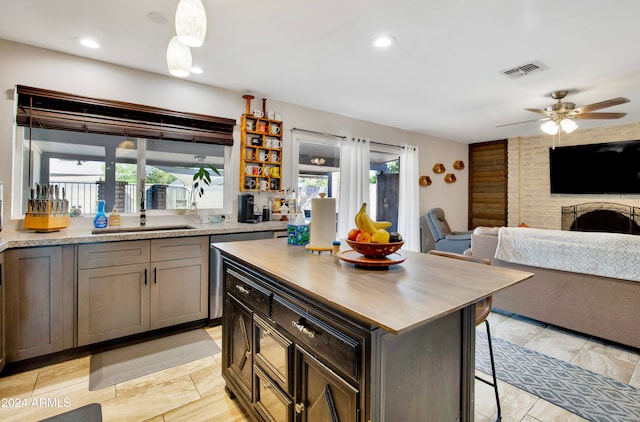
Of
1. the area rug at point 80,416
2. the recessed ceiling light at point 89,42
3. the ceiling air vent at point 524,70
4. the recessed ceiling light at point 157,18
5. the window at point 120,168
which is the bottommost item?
the area rug at point 80,416

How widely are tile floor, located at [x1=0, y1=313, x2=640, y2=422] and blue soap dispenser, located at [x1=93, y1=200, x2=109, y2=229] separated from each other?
3.55 feet

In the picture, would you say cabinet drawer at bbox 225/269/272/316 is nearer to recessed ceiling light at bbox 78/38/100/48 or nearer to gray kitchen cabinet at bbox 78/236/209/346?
gray kitchen cabinet at bbox 78/236/209/346

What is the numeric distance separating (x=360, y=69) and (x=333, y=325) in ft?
8.76

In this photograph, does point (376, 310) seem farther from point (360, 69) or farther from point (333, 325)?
point (360, 69)

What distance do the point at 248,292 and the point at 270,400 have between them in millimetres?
503

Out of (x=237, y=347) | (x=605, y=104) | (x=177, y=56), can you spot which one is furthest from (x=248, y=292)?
(x=605, y=104)

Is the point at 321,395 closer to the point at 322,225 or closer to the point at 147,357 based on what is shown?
the point at 322,225

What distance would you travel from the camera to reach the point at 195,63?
2834 millimetres

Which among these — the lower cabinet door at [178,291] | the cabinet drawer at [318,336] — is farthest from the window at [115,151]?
the cabinet drawer at [318,336]

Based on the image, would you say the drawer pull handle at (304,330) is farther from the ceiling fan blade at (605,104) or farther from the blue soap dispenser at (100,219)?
the ceiling fan blade at (605,104)

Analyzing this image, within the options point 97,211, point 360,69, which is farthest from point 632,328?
point 97,211

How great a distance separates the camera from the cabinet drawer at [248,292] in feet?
4.63

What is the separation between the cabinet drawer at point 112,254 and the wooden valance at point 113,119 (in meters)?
1.12

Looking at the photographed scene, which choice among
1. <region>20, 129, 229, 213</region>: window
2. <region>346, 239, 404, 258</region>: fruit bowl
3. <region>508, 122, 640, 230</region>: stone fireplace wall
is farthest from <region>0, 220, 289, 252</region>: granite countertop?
<region>508, 122, 640, 230</region>: stone fireplace wall
